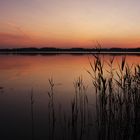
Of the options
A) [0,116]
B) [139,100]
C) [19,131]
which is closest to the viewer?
[139,100]

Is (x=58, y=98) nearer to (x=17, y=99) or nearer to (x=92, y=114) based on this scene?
(x=17, y=99)

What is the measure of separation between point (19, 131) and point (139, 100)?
12.4 feet

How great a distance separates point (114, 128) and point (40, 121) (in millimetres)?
3203

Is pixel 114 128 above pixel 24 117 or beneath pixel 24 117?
above

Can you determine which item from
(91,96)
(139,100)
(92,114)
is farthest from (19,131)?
(91,96)

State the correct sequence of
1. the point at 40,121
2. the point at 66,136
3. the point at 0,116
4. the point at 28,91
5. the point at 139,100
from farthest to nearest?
the point at 28,91, the point at 0,116, the point at 40,121, the point at 66,136, the point at 139,100

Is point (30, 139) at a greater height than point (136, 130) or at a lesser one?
lesser

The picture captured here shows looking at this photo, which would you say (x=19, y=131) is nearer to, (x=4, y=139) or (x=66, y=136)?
(x=4, y=139)

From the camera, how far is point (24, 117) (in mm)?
8477

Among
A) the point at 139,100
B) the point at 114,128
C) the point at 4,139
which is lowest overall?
the point at 4,139

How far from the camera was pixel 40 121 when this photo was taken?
800cm

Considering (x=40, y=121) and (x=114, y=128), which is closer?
(x=114, y=128)

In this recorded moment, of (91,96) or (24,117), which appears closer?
(24,117)

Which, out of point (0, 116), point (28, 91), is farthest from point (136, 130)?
point (28, 91)
